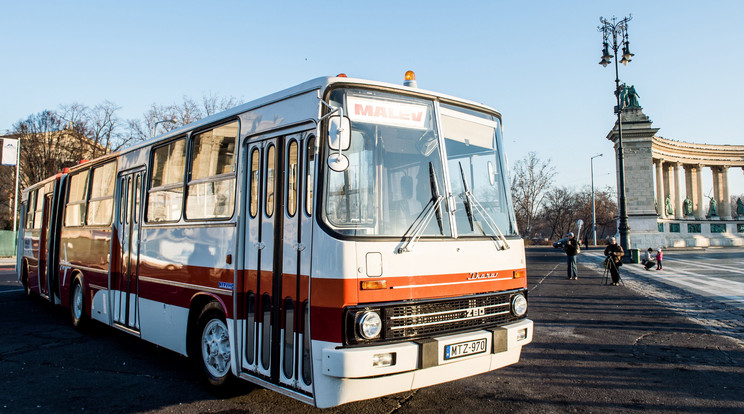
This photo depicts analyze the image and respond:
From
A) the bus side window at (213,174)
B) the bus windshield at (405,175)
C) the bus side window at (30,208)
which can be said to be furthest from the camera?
the bus side window at (30,208)

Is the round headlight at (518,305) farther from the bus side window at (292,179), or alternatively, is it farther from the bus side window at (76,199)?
the bus side window at (76,199)

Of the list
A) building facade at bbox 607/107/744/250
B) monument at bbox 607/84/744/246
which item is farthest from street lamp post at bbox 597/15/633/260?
building facade at bbox 607/107/744/250

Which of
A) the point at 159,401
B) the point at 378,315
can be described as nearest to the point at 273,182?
the point at 378,315

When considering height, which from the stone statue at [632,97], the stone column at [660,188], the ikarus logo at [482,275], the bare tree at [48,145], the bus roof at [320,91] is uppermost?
the stone statue at [632,97]

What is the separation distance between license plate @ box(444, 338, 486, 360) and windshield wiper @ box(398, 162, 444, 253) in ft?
3.00

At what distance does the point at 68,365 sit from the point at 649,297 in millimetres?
13714

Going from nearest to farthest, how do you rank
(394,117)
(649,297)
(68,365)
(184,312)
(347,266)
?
(347,266)
(394,117)
(184,312)
(68,365)
(649,297)

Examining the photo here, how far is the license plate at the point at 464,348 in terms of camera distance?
4.47 meters

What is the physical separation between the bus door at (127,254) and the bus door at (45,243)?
427cm

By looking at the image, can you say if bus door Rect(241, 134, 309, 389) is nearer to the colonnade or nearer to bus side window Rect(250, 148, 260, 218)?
bus side window Rect(250, 148, 260, 218)

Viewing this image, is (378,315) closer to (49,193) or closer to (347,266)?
(347,266)

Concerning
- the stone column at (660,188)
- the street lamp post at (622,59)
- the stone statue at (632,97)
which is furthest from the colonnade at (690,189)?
the street lamp post at (622,59)

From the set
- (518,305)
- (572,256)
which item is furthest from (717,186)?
(518,305)

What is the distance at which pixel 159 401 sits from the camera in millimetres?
5410
